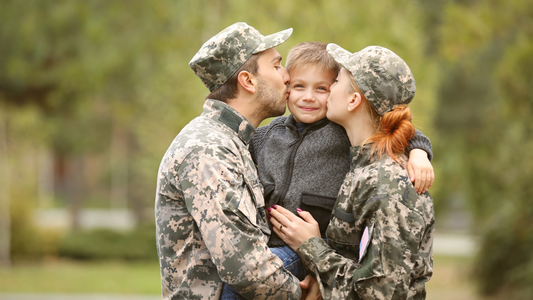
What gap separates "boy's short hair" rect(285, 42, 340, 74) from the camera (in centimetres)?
303

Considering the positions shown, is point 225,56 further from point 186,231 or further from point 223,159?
point 186,231

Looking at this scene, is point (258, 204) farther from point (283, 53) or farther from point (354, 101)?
point (283, 53)

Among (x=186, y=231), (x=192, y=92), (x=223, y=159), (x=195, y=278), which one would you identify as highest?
(x=192, y=92)

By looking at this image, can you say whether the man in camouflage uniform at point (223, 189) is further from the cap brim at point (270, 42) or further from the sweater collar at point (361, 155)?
the sweater collar at point (361, 155)

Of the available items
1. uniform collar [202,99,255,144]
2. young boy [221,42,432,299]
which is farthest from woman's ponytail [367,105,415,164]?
uniform collar [202,99,255,144]

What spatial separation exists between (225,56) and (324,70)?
23.0 inches

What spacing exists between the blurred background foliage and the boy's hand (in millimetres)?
508

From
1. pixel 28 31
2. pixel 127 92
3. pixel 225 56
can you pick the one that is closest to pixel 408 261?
pixel 225 56

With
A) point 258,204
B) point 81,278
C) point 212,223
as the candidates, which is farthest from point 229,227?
point 81,278

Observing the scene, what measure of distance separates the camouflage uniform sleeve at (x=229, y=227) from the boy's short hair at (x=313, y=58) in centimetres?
84

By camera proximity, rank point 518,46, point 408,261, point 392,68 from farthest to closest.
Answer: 1. point 518,46
2. point 392,68
3. point 408,261

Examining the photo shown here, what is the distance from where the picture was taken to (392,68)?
2.69 m

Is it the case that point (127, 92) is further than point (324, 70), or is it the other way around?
point (127, 92)

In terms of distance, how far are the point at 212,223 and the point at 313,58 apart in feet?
3.86
